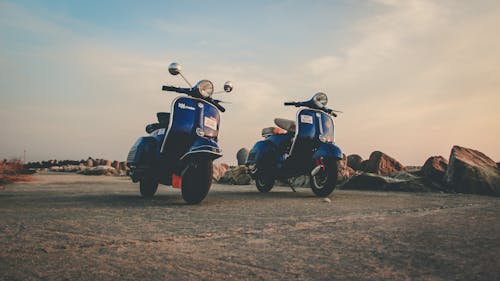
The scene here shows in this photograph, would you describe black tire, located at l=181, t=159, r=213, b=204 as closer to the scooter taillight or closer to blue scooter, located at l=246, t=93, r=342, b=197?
the scooter taillight

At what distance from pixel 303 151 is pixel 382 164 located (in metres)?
5.78

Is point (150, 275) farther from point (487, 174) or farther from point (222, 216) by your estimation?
point (487, 174)

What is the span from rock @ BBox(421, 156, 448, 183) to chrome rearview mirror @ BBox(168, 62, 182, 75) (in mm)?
6783

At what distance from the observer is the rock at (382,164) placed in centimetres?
1115

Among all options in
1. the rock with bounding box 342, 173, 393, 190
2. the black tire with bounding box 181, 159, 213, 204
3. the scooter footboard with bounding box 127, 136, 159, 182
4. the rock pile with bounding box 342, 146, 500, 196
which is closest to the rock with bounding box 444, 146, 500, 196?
the rock pile with bounding box 342, 146, 500, 196

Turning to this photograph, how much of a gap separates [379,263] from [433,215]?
1.98 m

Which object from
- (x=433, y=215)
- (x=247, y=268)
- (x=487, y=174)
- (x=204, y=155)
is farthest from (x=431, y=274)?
(x=487, y=174)

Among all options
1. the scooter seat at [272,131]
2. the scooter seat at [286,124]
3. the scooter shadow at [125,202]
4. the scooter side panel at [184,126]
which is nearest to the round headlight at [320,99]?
the scooter seat at [286,124]

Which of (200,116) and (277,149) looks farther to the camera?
(277,149)

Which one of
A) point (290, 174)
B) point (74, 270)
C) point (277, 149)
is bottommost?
point (74, 270)

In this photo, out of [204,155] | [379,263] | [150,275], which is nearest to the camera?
[150,275]

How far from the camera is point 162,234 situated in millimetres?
2303

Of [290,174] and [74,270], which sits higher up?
[290,174]

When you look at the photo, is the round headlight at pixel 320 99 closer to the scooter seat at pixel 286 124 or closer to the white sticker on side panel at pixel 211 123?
the scooter seat at pixel 286 124
